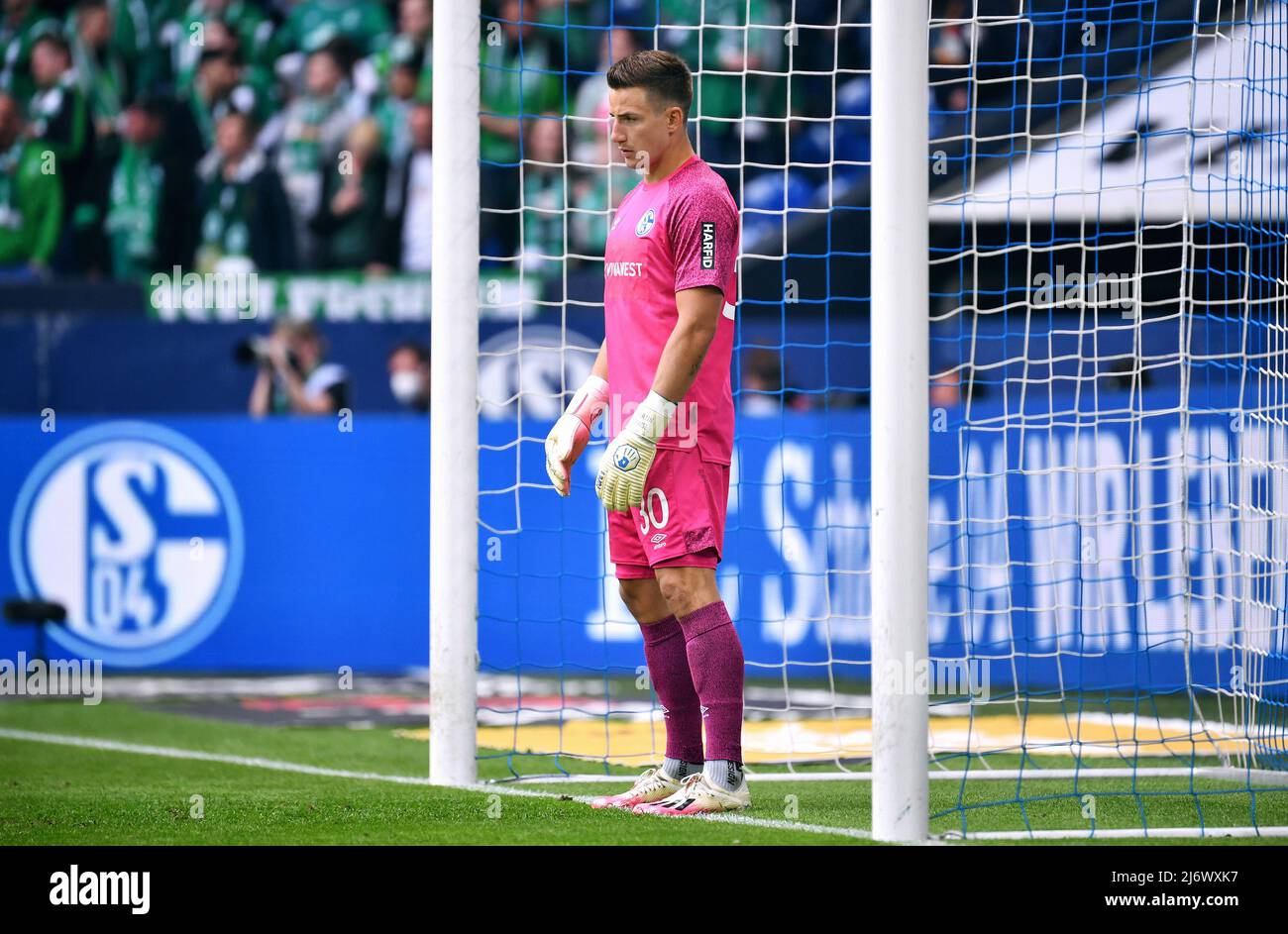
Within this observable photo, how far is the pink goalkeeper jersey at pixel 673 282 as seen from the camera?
4.58 m

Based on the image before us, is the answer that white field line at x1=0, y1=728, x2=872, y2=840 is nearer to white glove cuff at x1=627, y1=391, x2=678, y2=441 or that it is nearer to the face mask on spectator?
white glove cuff at x1=627, y1=391, x2=678, y2=441

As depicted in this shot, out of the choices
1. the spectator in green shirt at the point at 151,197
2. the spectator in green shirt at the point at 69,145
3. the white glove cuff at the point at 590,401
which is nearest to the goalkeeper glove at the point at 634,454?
the white glove cuff at the point at 590,401

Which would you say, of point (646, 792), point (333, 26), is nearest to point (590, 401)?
point (646, 792)

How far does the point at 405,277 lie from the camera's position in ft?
36.3

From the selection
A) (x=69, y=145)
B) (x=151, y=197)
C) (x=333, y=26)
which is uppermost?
(x=333, y=26)

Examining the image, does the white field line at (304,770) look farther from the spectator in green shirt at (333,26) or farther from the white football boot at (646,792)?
the spectator in green shirt at (333,26)

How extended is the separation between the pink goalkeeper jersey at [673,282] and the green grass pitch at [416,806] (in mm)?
1036

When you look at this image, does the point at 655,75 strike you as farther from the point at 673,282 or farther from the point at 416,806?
the point at 416,806

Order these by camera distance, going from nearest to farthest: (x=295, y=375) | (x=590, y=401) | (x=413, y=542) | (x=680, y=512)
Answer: (x=680, y=512), (x=590, y=401), (x=413, y=542), (x=295, y=375)

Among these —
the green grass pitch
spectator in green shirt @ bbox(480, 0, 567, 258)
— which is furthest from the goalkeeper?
spectator in green shirt @ bbox(480, 0, 567, 258)

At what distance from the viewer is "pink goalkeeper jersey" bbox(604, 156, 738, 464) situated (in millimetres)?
4582

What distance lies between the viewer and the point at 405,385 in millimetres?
10086

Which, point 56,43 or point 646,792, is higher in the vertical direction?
point 56,43

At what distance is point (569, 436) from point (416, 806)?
3.65 feet
